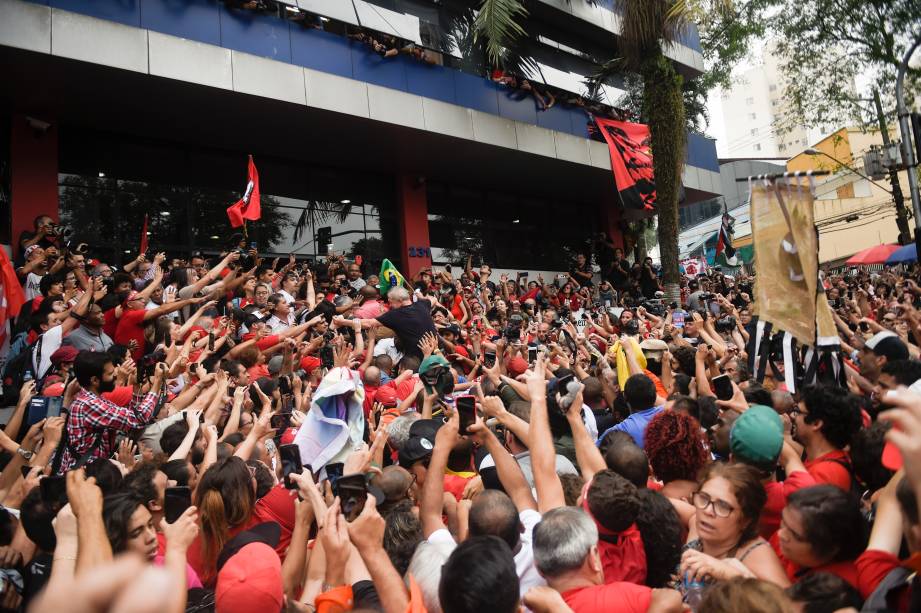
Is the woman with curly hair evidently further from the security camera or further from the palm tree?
the palm tree

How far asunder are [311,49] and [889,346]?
10702 mm

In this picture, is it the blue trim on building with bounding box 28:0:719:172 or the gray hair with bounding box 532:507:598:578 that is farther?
the blue trim on building with bounding box 28:0:719:172

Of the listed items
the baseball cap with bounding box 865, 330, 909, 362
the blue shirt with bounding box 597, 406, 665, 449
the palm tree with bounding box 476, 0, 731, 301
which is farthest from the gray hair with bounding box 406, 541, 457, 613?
the palm tree with bounding box 476, 0, 731, 301

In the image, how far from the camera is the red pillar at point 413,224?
1614 centimetres

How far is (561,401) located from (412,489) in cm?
101

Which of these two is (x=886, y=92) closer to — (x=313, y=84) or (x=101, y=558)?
(x=313, y=84)

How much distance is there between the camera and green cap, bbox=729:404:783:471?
3.26m

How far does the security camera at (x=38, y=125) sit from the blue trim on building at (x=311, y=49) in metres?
2.21

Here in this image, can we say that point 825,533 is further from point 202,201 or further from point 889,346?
point 202,201

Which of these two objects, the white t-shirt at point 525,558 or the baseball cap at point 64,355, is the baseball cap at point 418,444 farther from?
the baseball cap at point 64,355

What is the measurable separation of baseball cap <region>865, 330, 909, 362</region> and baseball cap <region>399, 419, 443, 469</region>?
358 centimetres

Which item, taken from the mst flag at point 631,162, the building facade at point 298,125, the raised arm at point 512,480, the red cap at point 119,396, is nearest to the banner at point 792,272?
the raised arm at point 512,480

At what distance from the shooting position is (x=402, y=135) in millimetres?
14141

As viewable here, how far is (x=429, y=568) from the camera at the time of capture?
2676mm
